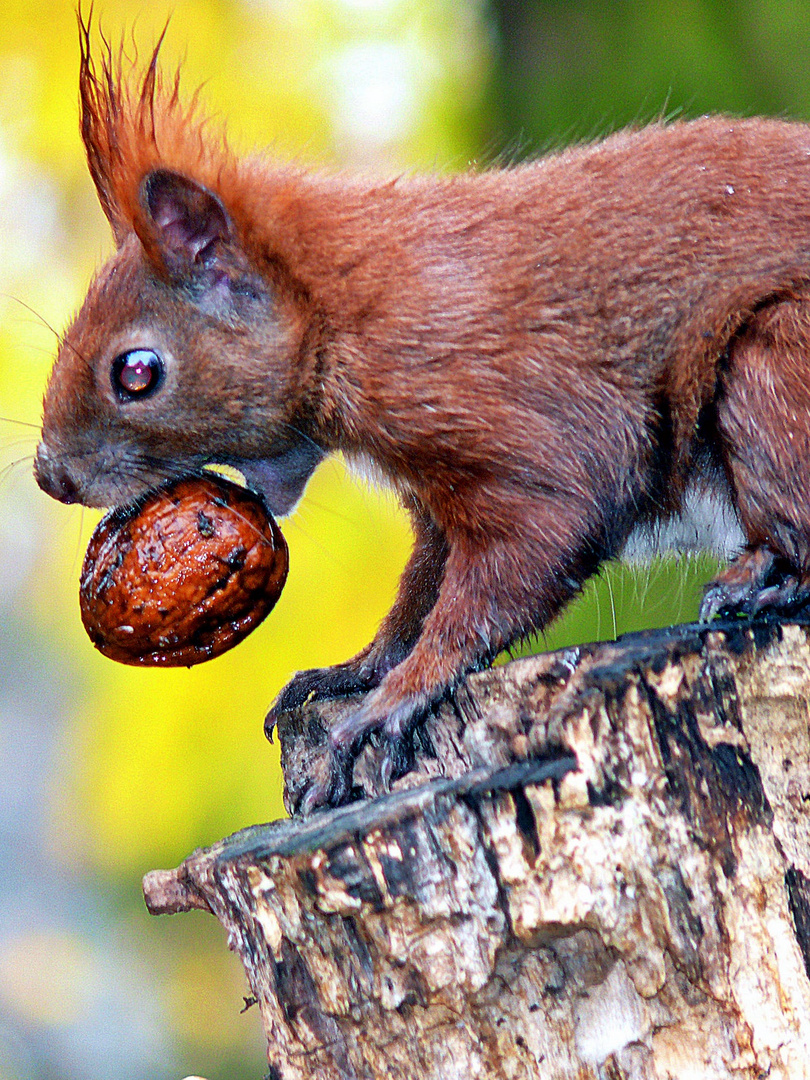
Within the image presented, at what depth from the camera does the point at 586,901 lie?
1699mm

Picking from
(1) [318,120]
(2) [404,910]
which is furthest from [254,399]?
(1) [318,120]

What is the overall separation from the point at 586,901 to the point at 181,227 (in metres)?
1.51

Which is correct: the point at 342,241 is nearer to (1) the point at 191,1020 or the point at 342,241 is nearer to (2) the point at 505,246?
(2) the point at 505,246

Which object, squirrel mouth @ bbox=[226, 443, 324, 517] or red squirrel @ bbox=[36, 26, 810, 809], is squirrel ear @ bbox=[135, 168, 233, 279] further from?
squirrel mouth @ bbox=[226, 443, 324, 517]

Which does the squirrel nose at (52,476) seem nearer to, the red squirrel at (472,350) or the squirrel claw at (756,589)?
the red squirrel at (472,350)

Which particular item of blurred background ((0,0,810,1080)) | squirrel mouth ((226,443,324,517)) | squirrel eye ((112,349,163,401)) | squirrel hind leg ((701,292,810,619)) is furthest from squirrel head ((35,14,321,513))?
blurred background ((0,0,810,1080))

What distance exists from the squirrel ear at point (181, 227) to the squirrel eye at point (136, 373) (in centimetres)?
17

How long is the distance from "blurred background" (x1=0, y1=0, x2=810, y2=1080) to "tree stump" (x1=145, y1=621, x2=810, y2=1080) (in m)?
2.67

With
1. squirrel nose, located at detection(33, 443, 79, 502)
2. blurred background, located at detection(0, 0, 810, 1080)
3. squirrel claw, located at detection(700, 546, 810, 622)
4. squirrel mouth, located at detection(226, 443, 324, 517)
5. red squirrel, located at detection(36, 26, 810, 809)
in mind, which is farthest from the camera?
blurred background, located at detection(0, 0, 810, 1080)

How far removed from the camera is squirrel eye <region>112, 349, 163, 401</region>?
2.42 meters

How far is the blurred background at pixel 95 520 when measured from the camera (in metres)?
4.48

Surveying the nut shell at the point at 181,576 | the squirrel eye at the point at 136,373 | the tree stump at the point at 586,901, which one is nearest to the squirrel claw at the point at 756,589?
the tree stump at the point at 586,901

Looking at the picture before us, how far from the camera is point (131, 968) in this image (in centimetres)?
507

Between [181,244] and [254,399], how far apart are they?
339 millimetres
